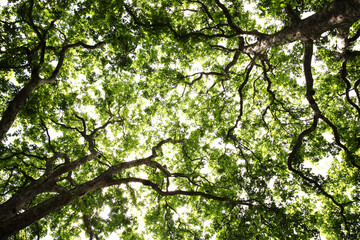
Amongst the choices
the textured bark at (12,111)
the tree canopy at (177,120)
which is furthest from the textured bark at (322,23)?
the textured bark at (12,111)

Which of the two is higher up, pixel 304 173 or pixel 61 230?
pixel 304 173

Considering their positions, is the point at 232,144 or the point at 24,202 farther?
the point at 232,144

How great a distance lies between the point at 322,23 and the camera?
5.26 m

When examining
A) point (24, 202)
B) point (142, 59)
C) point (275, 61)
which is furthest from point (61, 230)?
point (275, 61)

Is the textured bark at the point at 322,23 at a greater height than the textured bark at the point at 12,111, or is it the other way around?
the textured bark at the point at 322,23

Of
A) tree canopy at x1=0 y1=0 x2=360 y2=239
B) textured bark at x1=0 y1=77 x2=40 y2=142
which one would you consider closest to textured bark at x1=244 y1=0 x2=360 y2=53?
tree canopy at x1=0 y1=0 x2=360 y2=239

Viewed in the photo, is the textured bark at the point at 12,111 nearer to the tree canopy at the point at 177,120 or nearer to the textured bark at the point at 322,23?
the tree canopy at the point at 177,120

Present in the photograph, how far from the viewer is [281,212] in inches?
297

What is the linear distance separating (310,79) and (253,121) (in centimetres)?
524

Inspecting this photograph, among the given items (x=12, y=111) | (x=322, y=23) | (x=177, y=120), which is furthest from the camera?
(x=177, y=120)

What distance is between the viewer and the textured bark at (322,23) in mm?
4625

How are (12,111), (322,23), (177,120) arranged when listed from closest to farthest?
1. (322,23)
2. (12,111)
3. (177,120)

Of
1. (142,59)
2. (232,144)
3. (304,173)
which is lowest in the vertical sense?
(304,173)

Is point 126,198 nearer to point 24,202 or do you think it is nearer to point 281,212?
point 24,202
